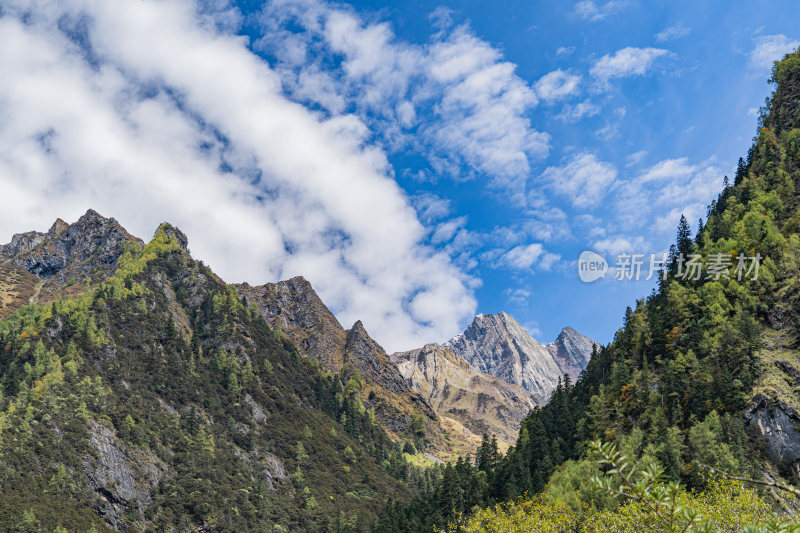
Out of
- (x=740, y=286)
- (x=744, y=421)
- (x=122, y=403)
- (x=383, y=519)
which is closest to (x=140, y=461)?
(x=122, y=403)

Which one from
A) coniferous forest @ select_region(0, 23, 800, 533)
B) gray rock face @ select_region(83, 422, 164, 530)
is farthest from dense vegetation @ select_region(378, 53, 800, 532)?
gray rock face @ select_region(83, 422, 164, 530)

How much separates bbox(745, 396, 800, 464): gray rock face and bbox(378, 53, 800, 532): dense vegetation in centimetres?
105

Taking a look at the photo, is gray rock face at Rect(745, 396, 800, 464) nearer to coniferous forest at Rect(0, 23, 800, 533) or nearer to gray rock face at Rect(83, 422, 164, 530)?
coniferous forest at Rect(0, 23, 800, 533)

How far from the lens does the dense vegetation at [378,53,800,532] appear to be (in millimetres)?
98000

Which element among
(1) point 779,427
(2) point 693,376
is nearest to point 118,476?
(2) point 693,376

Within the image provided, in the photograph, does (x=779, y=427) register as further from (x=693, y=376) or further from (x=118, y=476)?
(x=118, y=476)

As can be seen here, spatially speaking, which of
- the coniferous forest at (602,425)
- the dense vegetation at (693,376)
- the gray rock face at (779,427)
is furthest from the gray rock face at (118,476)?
the gray rock face at (779,427)

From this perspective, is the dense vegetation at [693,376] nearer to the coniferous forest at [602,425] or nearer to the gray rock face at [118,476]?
the coniferous forest at [602,425]

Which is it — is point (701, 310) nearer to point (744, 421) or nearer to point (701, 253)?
point (701, 253)

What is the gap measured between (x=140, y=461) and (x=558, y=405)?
14218 cm

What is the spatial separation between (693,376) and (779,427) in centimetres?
2242

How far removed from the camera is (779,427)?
3750 inches

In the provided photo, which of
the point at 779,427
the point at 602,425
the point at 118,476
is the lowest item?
the point at 779,427

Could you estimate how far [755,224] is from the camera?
13600 cm
